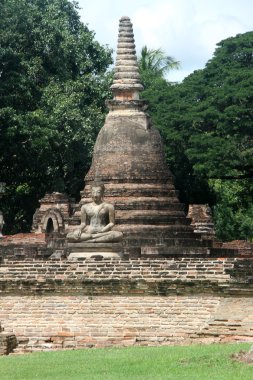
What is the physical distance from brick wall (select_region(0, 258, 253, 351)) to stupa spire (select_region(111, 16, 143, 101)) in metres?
15.4

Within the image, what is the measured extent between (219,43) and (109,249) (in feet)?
101

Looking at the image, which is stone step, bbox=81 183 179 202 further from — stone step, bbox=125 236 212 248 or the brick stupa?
stone step, bbox=125 236 212 248

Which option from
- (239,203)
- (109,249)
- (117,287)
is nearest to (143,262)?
(117,287)

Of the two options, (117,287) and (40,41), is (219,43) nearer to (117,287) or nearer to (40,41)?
(40,41)

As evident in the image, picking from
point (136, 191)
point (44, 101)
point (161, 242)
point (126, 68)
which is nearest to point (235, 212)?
point (44, 101)

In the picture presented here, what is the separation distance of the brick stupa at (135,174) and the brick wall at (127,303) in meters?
11.1

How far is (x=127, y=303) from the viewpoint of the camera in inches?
855

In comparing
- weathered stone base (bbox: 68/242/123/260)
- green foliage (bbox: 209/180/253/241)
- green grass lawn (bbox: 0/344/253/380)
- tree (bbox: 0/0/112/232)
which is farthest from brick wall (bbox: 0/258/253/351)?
green foliage (bbox: 209/180/253/241)

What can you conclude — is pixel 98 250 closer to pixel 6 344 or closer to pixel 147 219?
pixel 6 344

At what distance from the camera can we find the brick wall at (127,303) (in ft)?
68.6

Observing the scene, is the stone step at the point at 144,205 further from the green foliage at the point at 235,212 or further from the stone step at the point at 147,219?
the green foliage at the point at 235,212

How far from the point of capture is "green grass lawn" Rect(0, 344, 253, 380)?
16.0 meters

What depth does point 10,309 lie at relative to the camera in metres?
22.3

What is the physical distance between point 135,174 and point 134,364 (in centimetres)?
1957
